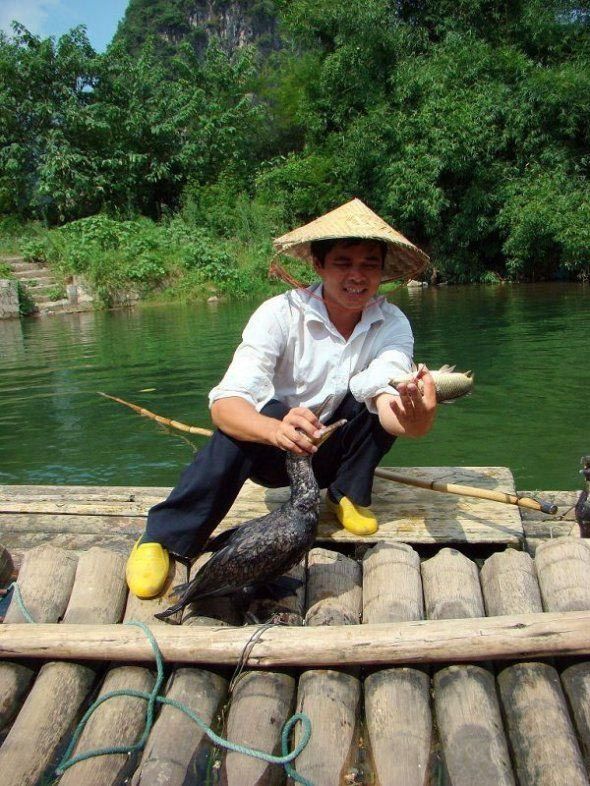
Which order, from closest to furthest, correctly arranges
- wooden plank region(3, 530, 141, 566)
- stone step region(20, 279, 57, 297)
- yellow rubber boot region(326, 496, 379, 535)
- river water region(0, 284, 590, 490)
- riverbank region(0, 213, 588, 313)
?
yellow rubber boot region(326, 496, 379, 535) → wooden plank region(3, 530, 141, 566) → river water region(0, 284, 590, 490) → stone step region(20, 279, 57, 297) → riverbank region(0, 213, 588, 313)

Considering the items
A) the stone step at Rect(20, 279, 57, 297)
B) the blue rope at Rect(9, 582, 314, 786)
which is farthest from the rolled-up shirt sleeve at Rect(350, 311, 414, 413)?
the stone step at Rect(20, 279, 57, 297)

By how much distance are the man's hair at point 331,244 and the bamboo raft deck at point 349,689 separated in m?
1.02

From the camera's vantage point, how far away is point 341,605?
7.30 feet

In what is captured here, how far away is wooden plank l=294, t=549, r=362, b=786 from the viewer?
163cm

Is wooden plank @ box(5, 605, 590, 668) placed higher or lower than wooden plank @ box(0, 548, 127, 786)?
higher

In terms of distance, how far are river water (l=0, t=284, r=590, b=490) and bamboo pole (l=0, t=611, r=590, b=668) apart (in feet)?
8.74

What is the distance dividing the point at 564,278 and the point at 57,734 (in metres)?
18.6

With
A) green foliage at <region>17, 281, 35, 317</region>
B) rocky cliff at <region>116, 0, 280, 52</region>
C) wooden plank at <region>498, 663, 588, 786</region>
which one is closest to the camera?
wooden plank at <region>498, 663, 588, 786</region>

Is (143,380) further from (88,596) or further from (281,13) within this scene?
(281,13)

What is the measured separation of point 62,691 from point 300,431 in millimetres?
929

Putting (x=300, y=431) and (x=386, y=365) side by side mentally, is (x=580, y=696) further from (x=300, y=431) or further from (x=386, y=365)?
(x=386, y=365)

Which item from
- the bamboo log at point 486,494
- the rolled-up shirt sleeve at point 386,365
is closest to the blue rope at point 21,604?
the rolled-up shirt sleeve at point 386,365

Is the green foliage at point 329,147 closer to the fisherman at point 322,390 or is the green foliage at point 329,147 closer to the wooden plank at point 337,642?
the fisherman at point 322,390

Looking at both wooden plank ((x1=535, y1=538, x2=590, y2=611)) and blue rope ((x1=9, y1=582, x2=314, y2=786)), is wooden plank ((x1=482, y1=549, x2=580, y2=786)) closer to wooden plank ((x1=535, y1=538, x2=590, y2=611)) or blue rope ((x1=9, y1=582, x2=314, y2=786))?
wooden plank ((x1=535, y1=538, x2=590, y2=611))
